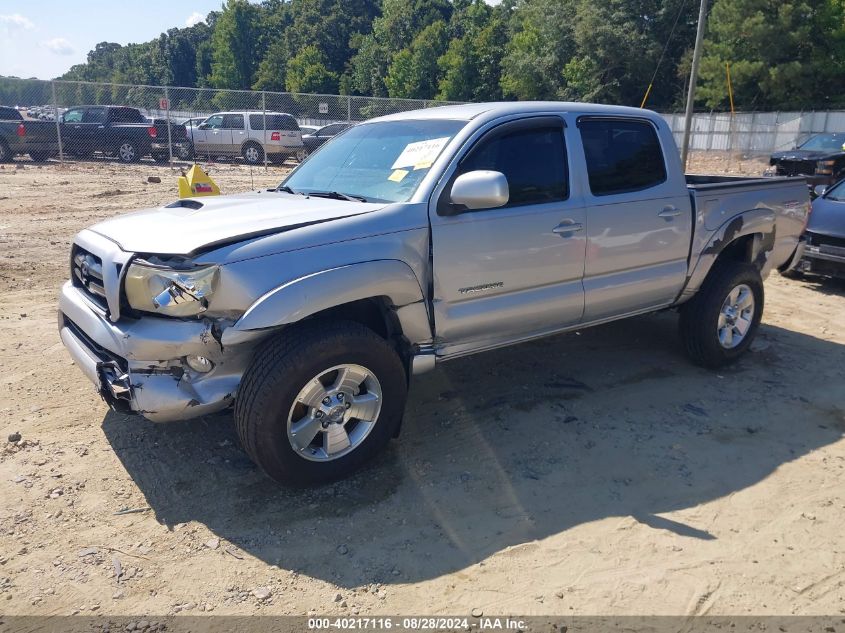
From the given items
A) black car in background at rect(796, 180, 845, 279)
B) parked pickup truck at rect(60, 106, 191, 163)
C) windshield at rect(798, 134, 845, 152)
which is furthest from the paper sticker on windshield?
parked pickup truck at rect(60, 106, 191, 163)

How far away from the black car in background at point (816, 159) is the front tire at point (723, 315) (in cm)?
1013

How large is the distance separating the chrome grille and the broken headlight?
1.13 feet

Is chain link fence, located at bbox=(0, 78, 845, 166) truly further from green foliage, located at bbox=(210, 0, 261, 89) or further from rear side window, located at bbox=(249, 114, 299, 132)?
green foliage, located at bbox=(210, 0, 261, 89)

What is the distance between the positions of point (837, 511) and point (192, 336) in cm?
342

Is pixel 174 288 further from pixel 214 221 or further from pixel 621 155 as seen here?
pixel 621 155

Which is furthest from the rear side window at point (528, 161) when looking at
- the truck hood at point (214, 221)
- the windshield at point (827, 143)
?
the windshield at point (827, 143)

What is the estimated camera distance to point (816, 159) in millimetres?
14859

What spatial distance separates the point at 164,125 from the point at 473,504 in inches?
841

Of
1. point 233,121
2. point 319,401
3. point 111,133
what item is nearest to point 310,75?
point 233,121

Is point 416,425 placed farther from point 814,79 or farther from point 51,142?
point 814,79

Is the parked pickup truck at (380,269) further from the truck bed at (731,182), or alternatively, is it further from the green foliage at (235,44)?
the green foliage at (235,44)

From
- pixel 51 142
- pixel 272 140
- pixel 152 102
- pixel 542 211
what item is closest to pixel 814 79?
pixel 272 140

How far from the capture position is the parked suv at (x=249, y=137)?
22047mm

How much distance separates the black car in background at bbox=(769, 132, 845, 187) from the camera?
14.7m
